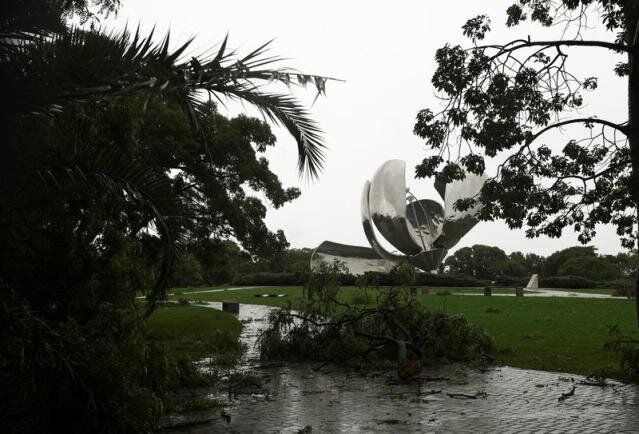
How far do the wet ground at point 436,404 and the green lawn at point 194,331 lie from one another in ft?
9.83

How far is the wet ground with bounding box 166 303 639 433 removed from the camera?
611cm

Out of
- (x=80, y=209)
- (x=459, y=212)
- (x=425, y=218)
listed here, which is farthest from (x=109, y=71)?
(x=425, y=218)

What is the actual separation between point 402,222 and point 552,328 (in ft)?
90.5

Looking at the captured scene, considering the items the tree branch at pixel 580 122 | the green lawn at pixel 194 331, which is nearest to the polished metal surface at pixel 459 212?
the green lawn at pixel 194 331

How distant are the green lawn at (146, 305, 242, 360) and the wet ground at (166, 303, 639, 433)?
118 inches

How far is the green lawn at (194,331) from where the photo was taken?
40.2 ft

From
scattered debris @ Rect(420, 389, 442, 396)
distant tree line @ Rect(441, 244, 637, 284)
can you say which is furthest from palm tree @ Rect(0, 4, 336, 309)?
distant tree line @ Rect(441, 244, 637, 284)

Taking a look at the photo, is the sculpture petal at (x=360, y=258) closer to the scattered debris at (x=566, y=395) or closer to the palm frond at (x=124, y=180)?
the scattered debris at (x=566, y=395)

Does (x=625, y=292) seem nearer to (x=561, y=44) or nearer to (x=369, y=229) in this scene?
(x=369, y=229)

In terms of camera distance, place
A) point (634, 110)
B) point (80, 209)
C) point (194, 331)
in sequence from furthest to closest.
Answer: point (194, 331), point (634, 110), point (80, 209)

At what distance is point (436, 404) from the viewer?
279 inches

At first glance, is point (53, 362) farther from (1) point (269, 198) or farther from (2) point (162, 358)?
(1) point (269, 198)

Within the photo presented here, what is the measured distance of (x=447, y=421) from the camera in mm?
6254

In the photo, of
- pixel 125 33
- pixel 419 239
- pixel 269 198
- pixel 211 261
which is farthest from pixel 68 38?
pixel 419 239
